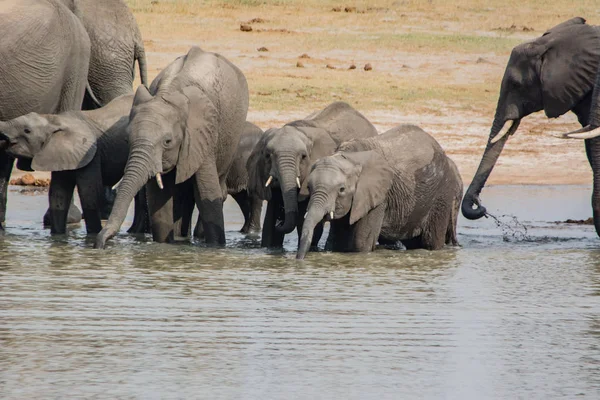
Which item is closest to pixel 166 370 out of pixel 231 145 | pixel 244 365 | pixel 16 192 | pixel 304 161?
pixel 244 365

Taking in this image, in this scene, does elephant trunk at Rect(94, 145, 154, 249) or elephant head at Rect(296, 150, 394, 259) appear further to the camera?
elephant trunk at Rect(94, 145, 154, 249)

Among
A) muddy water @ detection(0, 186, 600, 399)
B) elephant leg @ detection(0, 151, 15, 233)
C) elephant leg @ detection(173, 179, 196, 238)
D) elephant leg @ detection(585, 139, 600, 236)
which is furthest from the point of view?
elephant leg @ detection(173, 179, 196, 238)

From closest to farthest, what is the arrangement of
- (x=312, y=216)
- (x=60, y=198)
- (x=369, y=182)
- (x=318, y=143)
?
(x=312, y=216) < (x=369, y=182) < (x=318, y=143) < (x=60, y=198)

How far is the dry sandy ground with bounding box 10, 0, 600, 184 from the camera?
1573cm

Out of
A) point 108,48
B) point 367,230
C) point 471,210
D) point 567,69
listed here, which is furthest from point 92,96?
point 567,69

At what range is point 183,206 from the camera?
10312 millimetres

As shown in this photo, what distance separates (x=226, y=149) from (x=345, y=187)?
1.81 metres

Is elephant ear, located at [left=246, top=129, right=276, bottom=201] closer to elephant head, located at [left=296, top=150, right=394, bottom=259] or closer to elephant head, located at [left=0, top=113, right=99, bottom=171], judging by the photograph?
elephant head, located at [left=296, top=150, right=394, bottom=259]

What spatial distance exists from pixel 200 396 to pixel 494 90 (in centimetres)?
1372

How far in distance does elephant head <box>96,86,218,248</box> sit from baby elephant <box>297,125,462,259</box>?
1.00 metres

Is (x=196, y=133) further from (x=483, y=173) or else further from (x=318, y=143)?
(x=483, y=173)

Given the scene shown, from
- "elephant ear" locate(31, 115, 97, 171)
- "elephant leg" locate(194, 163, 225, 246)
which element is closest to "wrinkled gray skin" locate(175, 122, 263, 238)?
"elephant leg" locate(194, 163, 225, 246)

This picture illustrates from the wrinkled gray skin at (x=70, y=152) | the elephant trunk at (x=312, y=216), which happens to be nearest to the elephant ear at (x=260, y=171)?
the elephant trunk at (x=312, y=216)

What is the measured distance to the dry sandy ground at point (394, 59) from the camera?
1573 centimetres
